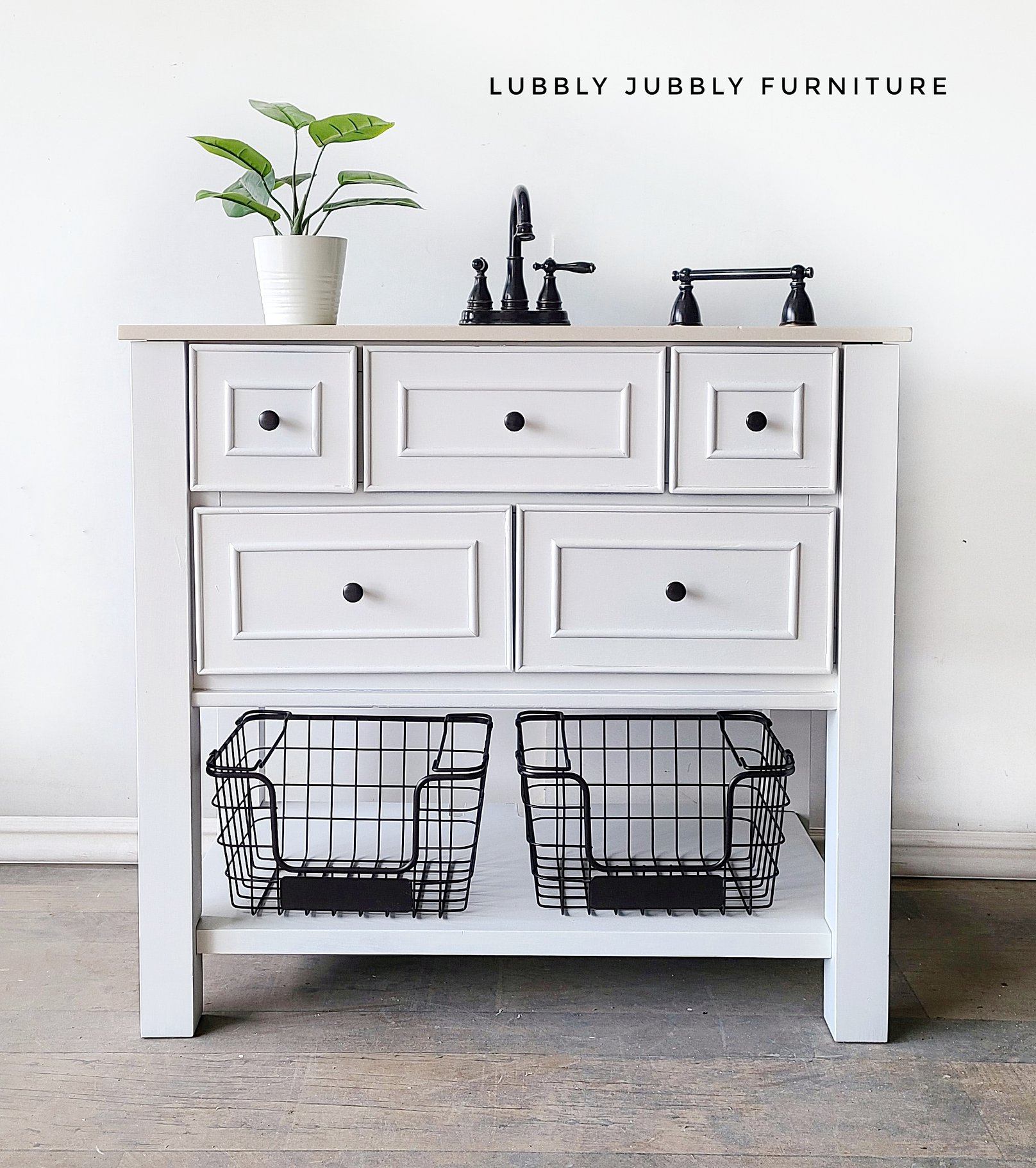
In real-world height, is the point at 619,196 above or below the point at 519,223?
above

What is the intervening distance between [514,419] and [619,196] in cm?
71

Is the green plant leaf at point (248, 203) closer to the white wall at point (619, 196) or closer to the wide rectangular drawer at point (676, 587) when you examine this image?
the white wall at point (619, 196)

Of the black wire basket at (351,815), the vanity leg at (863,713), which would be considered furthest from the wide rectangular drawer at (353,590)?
the vanity leg at (863,713)

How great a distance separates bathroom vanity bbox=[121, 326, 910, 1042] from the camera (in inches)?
51.6

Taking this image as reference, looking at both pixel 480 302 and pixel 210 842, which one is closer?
pixel 480 302

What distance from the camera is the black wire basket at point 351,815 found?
1.41 meters

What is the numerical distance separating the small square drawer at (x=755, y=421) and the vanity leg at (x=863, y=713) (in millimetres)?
31

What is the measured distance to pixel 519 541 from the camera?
1324 millimetres

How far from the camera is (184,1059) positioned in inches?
52.5

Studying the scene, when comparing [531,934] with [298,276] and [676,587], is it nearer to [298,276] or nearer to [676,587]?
[676,587]

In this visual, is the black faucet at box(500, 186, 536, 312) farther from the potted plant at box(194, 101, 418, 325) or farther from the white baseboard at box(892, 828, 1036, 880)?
the white baseboard at box(892, 828, 1036, 880)

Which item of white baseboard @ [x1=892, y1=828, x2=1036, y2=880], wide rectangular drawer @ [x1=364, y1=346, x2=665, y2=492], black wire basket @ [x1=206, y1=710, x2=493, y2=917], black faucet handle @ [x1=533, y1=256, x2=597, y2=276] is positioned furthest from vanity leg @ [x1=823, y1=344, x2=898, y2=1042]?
white baseboard @ [x1=892, y1=828, x2=1036, y2=880]

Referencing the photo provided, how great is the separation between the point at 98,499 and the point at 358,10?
944 millimetres

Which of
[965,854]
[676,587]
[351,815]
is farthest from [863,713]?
[351,815]
